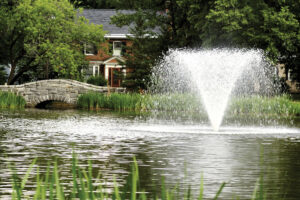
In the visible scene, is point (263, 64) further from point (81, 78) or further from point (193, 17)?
point (81, 78)

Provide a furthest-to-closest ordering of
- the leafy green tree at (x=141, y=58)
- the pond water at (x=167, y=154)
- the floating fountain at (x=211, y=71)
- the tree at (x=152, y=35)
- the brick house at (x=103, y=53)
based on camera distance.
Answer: the brick house at (x=103, y=53)
the tree at (x=152, y=35)
the leafy green tree at (x=141, y=58)
the floating fountain at (x=211, y=71)
the pond water at (x=167, y=154)

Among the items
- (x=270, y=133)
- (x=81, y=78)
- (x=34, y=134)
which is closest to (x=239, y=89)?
(x=81, y=78)

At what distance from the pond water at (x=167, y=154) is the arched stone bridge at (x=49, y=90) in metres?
18.7

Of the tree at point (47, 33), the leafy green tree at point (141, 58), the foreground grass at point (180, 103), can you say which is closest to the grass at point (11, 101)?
the foreground grass at point (180, 103)

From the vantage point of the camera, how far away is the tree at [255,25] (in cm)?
4803

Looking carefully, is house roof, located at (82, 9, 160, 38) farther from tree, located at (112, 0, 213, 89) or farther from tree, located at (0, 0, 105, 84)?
tree, located at (0, 0, 105, 84)

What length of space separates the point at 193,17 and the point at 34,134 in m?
31.2

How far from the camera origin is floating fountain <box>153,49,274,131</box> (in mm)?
46094

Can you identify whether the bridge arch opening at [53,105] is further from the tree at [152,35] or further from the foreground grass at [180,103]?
the tree at [152,35]

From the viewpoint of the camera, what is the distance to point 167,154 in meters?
17.2

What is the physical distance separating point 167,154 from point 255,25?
1376 inches

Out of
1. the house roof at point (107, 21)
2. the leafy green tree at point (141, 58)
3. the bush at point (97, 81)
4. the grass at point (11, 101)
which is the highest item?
the house roof at point (107, 21)

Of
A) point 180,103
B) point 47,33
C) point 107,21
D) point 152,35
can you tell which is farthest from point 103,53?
point 180,103

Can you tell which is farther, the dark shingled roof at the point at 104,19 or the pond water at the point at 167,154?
the dark shingled roof at the point at 104,19
